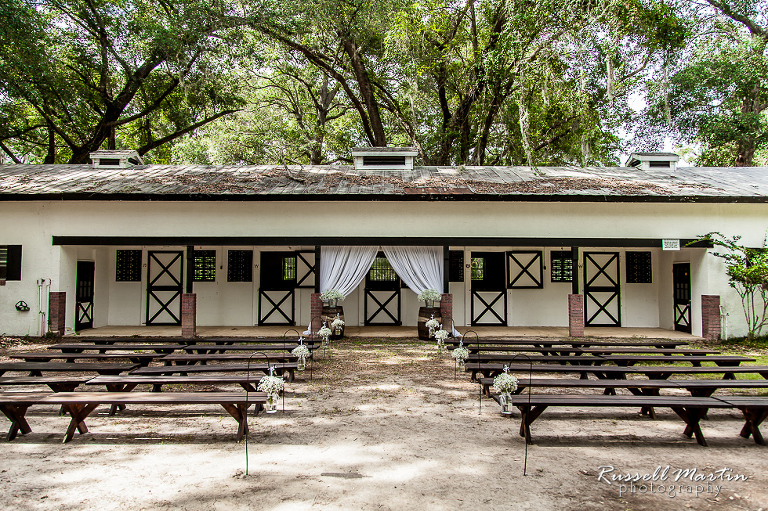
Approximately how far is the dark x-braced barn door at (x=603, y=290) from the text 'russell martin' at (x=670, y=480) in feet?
32.7

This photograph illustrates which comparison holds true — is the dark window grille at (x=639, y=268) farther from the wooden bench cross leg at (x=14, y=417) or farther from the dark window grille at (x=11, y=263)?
the dark window grille at (x=11, y=263)

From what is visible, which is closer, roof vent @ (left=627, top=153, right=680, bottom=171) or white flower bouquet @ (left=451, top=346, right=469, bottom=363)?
white flower bouquet @ (left=451, top=346, right=469, bottom=363)

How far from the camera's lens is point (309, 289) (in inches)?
536

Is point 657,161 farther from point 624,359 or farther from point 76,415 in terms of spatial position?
point 76,415

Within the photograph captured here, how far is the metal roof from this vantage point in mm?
11523

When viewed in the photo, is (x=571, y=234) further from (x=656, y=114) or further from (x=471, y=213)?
(x=656, y=114)

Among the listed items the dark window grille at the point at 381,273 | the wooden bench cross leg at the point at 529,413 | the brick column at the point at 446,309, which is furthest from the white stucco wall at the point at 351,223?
the wooden bench cross leg at the point at 529,413

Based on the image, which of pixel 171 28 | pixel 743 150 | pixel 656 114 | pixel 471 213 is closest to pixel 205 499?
pixel 471 213

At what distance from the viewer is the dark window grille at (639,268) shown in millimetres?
13547

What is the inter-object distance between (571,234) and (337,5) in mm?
10415

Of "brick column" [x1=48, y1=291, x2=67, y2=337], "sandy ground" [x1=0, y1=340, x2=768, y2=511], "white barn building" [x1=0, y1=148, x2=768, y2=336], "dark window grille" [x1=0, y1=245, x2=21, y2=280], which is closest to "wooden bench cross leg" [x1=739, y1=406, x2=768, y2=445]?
"sandy ground" [x1=0, y1=340, x2=768, y2=511]

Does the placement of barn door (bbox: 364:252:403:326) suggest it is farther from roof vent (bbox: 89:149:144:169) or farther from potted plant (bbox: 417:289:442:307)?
roof vent (bbox: 89:149:144:169)

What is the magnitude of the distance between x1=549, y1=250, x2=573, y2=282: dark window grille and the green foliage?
3283mm

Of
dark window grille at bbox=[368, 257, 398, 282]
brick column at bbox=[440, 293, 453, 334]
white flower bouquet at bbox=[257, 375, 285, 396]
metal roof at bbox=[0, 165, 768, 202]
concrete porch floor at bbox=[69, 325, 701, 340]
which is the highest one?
metal roof at bbox=[0, 165, 768, 202]
